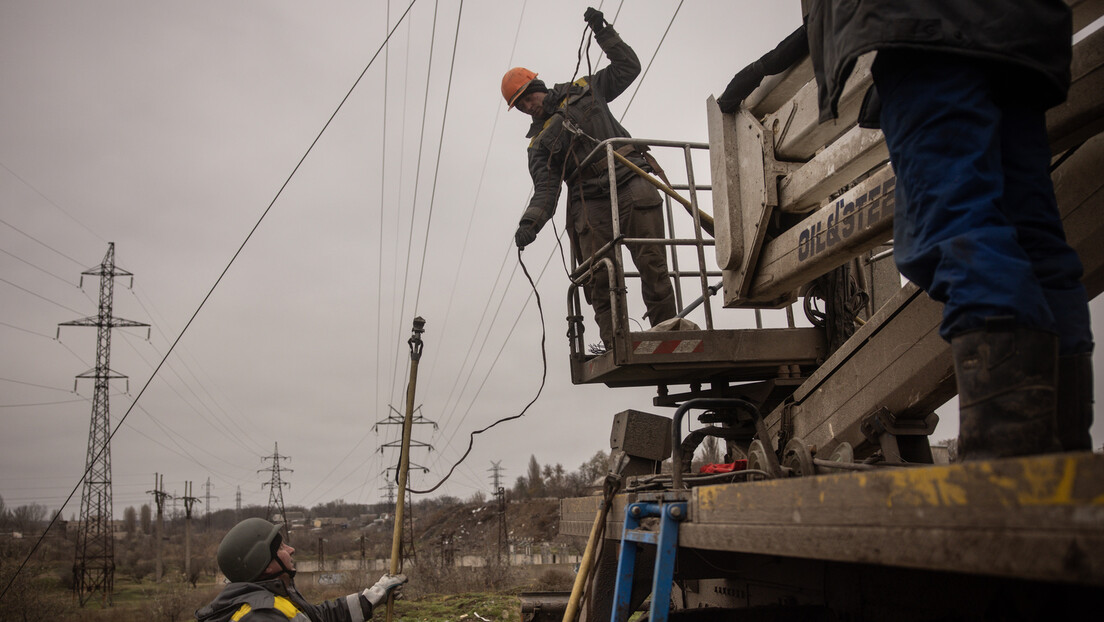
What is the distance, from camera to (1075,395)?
1838 millimetres

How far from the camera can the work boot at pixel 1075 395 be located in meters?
1.83

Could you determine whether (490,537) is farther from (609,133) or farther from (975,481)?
(975,481)

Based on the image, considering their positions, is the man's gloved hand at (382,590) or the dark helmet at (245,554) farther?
the man's gloved hand at (382,590)

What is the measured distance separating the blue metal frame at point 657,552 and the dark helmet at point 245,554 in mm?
2371

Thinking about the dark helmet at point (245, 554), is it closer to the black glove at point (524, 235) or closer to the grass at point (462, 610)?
the black glove at point (524, 235)

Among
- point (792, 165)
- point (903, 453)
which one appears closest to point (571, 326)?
point (792, 165)

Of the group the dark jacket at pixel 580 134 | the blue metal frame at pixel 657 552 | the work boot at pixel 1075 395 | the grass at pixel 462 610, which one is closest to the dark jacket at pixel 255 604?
the blue metal frame at pixel 657 552

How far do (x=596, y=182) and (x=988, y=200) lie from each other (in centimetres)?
414

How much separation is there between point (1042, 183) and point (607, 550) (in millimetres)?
2443

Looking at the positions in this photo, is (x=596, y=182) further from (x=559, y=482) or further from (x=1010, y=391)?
(x=559, y=482)

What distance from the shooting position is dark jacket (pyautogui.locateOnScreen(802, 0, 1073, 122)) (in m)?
1.71

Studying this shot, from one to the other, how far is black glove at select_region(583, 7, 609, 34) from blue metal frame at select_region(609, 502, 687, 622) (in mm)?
4176

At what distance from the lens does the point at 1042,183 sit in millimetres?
1852

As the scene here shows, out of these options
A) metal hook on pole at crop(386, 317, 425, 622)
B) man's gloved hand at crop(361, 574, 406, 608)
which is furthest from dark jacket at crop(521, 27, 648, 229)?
man's gloved hand at crop(361, 574, 406, 608)
